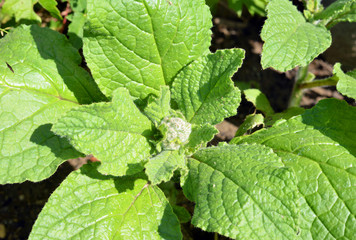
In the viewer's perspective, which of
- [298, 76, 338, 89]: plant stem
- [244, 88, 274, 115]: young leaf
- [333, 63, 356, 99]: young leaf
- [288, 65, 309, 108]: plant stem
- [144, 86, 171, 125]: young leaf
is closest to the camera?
[144, 86, 171, 125]: young leaf

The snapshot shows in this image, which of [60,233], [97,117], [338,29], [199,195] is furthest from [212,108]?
[338,29]

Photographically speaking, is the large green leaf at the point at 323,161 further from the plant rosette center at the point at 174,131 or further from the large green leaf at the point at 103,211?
the large green leaf at the point at 103,211

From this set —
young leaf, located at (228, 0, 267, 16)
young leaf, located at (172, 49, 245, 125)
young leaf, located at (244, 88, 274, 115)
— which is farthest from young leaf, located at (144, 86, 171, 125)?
young leaf, located at (228, 0, 267, 16)

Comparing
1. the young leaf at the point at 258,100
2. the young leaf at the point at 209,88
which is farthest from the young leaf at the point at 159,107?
the young leaf at the point at 258,100

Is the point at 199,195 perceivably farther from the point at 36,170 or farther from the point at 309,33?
the point at 309,33

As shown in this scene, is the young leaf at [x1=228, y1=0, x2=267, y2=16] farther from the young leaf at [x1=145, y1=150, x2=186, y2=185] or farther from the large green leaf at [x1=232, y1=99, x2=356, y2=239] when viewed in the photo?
the young leaf at [x1=145, y1=150, x2=186, y2=185]

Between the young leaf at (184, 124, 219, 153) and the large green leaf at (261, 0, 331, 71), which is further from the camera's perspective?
the large green leaf at (261, 0, 331, 71)

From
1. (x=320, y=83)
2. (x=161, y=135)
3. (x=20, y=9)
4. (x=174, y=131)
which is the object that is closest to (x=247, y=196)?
(x=174, y=131)
